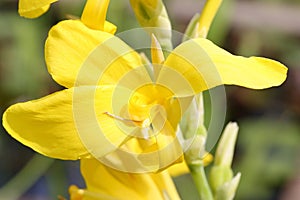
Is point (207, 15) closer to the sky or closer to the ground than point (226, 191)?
closer to the sky

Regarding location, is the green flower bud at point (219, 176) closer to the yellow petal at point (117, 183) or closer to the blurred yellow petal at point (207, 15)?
the yellow petal at point (117, 183)

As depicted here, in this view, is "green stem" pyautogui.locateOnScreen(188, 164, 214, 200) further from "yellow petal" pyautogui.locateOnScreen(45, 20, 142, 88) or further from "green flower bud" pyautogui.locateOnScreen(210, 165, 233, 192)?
"yellow petal" pyautogui.locateOnScreen(45, 20, 142, 88)

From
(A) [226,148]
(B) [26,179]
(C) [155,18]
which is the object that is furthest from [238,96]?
(C) [155,18]

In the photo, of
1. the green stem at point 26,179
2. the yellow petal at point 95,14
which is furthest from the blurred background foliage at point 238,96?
the yellow petal at point 95,14

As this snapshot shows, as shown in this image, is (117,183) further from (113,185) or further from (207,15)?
(207,15)

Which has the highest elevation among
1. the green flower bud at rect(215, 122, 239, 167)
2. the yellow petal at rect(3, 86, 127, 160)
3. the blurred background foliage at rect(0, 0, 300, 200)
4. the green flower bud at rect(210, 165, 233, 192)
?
the yellow petal at rect(3, 86, 127, 160)

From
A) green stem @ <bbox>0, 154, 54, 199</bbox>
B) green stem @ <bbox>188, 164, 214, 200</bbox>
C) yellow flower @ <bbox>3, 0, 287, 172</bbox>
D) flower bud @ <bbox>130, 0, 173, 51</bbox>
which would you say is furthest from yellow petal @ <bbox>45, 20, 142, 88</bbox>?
green stem @ <bbox>0, 154, 54, 199</bbox>
